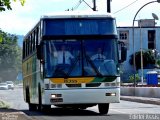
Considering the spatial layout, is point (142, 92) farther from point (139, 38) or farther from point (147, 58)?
point (139, 38)

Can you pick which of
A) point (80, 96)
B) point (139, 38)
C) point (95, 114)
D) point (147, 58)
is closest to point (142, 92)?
point (95, 114)

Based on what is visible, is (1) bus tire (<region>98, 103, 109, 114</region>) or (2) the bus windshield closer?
(2) the bus windshield

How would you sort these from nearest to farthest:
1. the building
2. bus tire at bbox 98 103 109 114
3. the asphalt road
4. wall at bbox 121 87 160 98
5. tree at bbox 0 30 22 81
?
the asphalt road < bus tire at bbox 98 103 109 114 < wall at bbox 121 87 160 98 < the building < tree at bbox 0 30 22 81

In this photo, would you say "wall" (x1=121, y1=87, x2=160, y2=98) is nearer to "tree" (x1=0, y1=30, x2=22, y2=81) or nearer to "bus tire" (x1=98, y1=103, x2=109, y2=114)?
"bus tire" (x1=98, y1=103, x2=109, y2=114)

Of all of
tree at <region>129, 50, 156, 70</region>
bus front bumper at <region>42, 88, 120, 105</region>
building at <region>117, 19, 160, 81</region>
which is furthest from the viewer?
Answer: building at <region>117, 19, 160, 81</region>

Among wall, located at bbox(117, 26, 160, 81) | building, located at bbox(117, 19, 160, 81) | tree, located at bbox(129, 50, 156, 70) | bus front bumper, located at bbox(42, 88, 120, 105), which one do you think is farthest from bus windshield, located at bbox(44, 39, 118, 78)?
building, located at bbox(117, 19, 160, 81)

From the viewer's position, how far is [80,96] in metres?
20.7

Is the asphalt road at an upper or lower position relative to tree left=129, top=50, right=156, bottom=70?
lower

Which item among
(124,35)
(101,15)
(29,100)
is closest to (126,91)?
(29,100)

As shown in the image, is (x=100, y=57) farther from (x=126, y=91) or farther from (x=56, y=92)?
(x=126, y=91)

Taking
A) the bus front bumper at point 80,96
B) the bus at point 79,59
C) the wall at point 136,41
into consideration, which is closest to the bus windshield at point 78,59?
the bus at point 79,59

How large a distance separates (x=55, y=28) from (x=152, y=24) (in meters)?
99.4

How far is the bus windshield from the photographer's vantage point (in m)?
20.6

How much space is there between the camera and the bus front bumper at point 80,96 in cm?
2062
